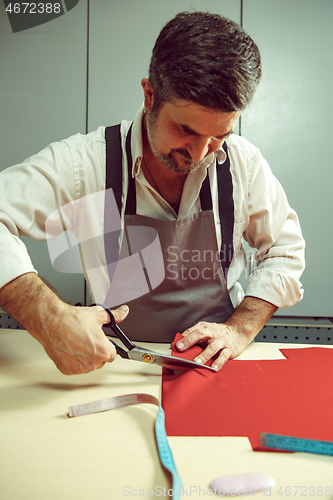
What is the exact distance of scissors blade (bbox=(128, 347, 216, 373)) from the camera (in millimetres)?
690

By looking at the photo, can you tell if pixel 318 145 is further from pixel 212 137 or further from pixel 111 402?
pixel 111 402

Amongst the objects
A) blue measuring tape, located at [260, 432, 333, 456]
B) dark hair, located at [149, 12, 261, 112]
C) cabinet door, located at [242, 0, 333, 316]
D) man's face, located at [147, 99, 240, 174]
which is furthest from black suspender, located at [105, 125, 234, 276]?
cabinet door, located at [242, 0, 333, 316]

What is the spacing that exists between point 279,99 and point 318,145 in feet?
1.06

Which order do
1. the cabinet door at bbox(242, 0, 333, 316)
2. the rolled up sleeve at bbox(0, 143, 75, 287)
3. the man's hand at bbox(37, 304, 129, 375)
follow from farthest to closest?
the cabinet door at bbox(242, 0, 333, 316) → the rolled up sleeve at bbox(0, 143, 75, 287) → the man's hand at bbox(37, 304, 129, 375)

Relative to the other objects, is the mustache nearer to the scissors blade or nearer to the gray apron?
the gray apron

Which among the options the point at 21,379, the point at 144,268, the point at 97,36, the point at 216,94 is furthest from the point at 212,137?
the point at 97,36

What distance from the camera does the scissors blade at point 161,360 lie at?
690 millimetres

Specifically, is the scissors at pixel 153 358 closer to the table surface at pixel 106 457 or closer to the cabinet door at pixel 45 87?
the table surface at pixel 106 457

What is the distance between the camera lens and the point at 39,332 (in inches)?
26.4

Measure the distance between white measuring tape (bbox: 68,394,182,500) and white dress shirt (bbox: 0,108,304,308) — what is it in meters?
0.45

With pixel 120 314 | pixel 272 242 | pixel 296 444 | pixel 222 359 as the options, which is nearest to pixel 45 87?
pixel 272 242

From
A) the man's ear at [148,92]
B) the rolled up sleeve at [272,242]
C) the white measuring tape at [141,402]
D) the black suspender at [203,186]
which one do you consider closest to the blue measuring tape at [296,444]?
the white measuring tape at [141,402]

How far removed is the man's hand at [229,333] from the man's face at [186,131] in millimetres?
412

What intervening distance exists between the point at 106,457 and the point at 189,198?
2.37 feet
